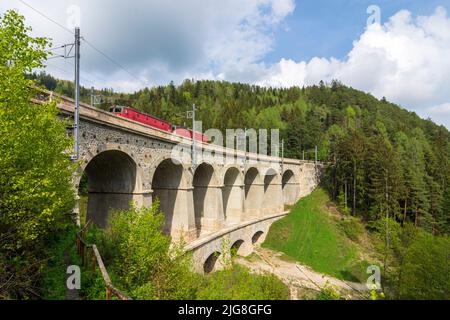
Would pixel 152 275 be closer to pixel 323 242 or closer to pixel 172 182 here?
pixel 172 182

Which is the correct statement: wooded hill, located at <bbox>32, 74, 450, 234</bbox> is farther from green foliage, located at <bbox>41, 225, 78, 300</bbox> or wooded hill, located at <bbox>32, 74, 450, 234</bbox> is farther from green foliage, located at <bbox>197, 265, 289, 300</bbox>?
green foliage, located at <bbox>197, 265, 289, 300</bbox>

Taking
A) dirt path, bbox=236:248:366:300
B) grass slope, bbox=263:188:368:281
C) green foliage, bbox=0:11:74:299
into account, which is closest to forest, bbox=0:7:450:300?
green foliage, bbox=0:11:74:299

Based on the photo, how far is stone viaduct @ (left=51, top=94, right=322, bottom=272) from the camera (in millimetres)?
17625

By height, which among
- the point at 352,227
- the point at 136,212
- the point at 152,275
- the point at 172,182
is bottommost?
the point at 352,227

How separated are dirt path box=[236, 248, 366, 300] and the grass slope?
66.5 inches

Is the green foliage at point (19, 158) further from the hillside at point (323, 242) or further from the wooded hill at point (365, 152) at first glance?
the hillside at point (323, 242)

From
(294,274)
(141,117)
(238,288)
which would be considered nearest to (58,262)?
(238,288)

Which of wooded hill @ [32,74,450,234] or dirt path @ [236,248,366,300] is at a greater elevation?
wooded hill @ [32,74,450,234]

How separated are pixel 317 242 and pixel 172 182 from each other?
2421cm

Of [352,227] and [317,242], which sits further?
[352,227]

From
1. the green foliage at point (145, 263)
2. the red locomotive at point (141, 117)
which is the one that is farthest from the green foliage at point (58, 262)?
the red locomotive at point (141, 117)

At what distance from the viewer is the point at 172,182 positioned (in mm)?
26844

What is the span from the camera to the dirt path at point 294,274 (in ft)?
90.5

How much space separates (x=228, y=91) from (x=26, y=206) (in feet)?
Result: 479
